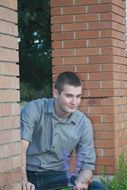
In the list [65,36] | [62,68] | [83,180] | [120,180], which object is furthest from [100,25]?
[83,180]

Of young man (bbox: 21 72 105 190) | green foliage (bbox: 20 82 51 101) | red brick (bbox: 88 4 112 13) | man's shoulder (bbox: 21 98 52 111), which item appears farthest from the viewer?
green foliage (bbox: 20 82 51 101)

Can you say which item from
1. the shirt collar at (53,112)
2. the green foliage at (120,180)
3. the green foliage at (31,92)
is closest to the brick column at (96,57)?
the green foliage at (120,180)

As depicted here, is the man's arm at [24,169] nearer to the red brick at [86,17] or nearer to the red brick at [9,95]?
the red brick at [9,95]

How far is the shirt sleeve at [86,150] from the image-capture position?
4312 mm

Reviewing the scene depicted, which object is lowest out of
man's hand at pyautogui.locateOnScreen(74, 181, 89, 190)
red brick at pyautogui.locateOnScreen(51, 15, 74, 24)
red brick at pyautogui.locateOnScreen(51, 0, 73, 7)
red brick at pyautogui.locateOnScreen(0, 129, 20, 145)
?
man's hand at pyautogui.locateOnScreen(74, 181, 89, 190)

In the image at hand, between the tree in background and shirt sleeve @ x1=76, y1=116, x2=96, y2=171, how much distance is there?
1281 cm

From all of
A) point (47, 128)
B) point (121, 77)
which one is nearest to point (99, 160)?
point (121, 77)

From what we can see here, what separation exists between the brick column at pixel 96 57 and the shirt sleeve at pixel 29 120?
2.33 m

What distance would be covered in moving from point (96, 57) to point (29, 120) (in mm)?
2496

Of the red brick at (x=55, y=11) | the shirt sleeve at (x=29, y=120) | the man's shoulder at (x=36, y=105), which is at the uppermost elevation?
the red brick at (x=55, y=11)

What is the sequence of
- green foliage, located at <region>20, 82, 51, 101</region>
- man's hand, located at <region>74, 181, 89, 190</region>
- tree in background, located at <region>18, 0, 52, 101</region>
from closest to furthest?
man's hand, located at <region>74, 181, 89, 190</region> → green foliage, located at <region>20, 82, 51, 101</region> → tree in background, located at <region>18, 0, 52, 101</region>

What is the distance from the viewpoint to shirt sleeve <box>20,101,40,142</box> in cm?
426

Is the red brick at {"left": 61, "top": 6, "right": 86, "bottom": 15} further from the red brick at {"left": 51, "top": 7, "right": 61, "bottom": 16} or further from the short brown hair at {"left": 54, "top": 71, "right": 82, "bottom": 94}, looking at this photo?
the short brown hair at {"left": 54, "top": 71, "right": 82, "bottom": 94}

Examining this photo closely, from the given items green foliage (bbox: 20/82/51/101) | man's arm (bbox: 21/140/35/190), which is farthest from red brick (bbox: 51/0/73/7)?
green foliage (bbox: 20/82/51/101)
